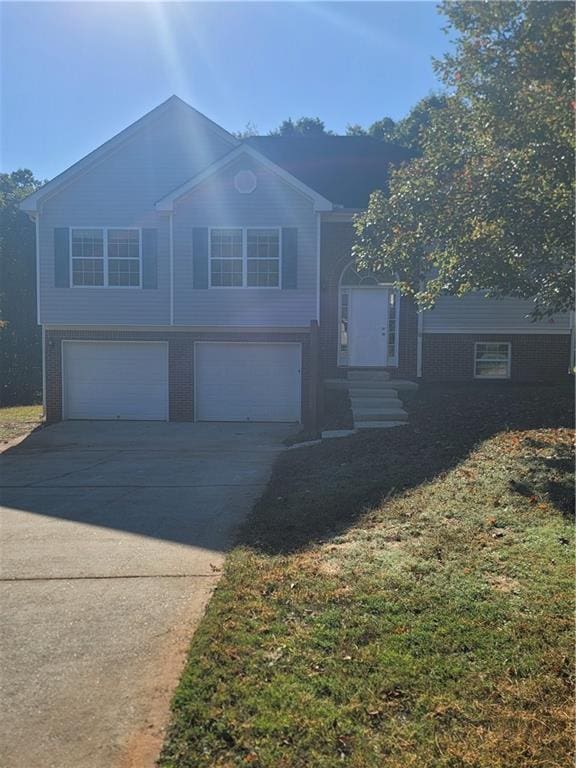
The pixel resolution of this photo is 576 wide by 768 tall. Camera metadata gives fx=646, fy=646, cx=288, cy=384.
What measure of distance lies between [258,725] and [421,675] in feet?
3.02

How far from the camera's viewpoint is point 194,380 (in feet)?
54.8

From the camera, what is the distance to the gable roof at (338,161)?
56.7 feet

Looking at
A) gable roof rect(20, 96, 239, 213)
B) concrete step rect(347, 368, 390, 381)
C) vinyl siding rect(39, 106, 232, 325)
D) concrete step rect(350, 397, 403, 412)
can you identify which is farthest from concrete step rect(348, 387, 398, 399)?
gable roof rect(20, 96, 239, 213)

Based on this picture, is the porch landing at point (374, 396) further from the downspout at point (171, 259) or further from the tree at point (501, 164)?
the downspout at point (171, 259)

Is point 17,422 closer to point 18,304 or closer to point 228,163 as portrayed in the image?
point 228,163

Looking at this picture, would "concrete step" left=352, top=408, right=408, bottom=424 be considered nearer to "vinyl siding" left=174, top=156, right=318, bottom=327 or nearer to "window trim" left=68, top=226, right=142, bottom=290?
"vinyl siding" left=174, top=156, right=318, bottom=327

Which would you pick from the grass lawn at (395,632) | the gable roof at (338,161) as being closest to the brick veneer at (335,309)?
the gable roof at (338,161)

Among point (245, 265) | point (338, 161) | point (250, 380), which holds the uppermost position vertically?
point (338, 161)

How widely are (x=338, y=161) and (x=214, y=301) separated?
20.5 ft

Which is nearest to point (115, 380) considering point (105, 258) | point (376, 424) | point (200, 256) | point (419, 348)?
point (105, 258)

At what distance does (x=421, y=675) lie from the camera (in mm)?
3379

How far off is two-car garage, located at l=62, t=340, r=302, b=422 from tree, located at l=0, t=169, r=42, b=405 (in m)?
11.4

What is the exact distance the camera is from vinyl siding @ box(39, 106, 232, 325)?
16.4m

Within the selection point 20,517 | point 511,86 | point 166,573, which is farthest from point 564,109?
point 20,517
